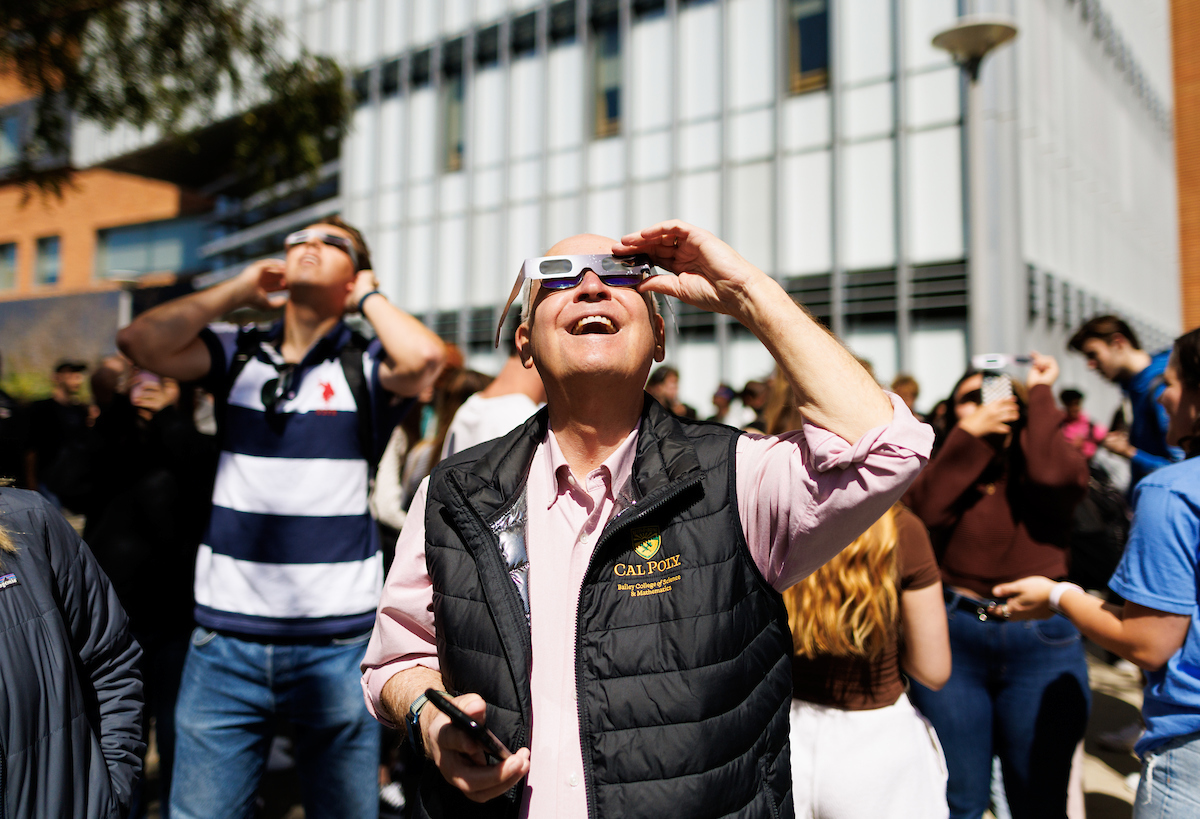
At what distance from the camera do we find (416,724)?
155 cm

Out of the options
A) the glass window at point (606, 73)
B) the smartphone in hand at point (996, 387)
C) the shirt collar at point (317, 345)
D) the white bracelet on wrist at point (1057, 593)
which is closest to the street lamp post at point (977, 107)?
the smartphone in hand at point (996, 387)

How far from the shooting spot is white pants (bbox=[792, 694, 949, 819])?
2428 millimetres

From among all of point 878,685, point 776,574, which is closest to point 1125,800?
point 878,685

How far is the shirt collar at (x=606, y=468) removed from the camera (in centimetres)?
175

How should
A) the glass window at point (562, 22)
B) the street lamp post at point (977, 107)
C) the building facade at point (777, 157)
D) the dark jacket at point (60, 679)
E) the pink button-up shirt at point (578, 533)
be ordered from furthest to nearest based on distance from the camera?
the glass window at point (562, 22) → the building facade at point (777, 157) → the street lamp post at point (977, 107) → the dark jacket at point (60, 679) → the pink button-up shirt at point (578, 533)

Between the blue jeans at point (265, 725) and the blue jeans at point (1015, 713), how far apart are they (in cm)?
224

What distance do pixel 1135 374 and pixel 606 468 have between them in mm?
4103

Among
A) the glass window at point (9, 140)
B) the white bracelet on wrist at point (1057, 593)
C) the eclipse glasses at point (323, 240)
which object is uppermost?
the glass window at point (9, 140)

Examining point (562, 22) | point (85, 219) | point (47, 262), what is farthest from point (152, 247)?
point (562, 22)

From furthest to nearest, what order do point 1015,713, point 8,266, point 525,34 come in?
point 8,266, point 525,34, point 1015,713

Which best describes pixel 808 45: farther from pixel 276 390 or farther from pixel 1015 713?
pixel 276 390

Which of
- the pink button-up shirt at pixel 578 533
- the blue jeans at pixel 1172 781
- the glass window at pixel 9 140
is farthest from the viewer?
the glass window at pixel 9 140

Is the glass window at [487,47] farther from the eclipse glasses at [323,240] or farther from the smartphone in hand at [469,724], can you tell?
the smartphone in hand at [469,724]

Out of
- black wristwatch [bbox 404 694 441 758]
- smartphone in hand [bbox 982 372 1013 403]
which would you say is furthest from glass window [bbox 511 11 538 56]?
black wristwatch [bbox 404 694 441 758]
